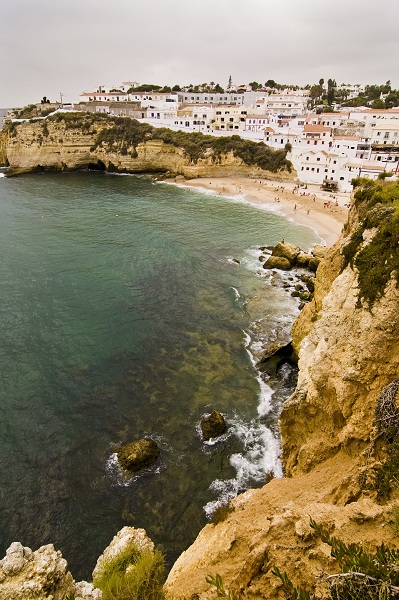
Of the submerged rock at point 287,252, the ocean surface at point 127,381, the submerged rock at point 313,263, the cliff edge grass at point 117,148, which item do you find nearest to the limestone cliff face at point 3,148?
the cliff edge grass at point 117,148

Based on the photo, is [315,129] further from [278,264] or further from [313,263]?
[278,264]

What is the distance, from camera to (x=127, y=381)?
75.0 ft

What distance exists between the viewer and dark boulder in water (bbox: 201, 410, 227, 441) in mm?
19156

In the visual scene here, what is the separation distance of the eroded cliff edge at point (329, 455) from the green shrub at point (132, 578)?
19.8 inches

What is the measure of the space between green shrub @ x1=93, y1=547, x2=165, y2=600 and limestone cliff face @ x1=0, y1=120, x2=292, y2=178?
83.4 metres

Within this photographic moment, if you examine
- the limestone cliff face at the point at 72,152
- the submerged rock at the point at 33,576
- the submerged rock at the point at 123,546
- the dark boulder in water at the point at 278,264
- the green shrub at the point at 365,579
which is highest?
the limestone cliff face at the point at 72,152

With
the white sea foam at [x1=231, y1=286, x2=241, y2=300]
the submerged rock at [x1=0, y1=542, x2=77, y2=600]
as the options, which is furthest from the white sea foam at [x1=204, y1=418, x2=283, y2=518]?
the white sea foam at [x1=231, y1=286, x2=241, y2=300]

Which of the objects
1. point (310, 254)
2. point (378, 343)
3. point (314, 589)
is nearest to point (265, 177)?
point (310, 254)

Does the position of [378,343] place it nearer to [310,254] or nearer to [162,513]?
[162,513]

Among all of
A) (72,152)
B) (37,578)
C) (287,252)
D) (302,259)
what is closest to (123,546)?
(37,578)

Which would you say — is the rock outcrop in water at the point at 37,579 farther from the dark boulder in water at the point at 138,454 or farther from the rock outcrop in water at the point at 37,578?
the dark boulder in water at the point at 138,454

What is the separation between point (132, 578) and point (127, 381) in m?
14.3

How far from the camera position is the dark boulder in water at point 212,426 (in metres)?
19.2

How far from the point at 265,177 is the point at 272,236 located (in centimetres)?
3515
